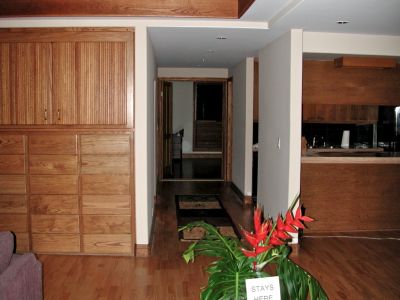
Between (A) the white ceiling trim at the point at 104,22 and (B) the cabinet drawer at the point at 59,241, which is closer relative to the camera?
(A) the white ceiling trim at the point at 104,22

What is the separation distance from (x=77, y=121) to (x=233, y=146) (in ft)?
13.2

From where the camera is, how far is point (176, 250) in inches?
169

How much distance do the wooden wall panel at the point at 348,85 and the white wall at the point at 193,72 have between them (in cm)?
273

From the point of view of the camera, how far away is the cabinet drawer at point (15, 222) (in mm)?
4027

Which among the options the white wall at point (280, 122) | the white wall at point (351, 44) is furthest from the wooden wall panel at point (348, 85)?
the white wall at point (351, 44)

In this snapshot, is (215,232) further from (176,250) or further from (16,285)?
(176,250)

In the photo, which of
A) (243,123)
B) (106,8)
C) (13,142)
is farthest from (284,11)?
(243,123)

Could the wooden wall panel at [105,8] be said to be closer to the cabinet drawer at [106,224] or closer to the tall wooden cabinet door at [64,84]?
the tall wooden cabinet door at [64,84]

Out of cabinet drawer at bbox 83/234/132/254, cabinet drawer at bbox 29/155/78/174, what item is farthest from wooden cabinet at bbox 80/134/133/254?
cabinet drawer at bbox 29/155/78/174

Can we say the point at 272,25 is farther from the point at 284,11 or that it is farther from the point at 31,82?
the point at 31,82

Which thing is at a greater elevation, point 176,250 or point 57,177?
point 57,177

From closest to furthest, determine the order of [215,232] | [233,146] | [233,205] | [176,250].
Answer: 1. [215,232]
2. [176,250]
3. [233,205]
4. [233,146]

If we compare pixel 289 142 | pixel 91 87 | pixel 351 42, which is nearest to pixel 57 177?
pixel 91 87

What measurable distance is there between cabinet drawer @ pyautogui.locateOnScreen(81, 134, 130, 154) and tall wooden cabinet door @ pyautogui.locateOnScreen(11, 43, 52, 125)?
43 cm
